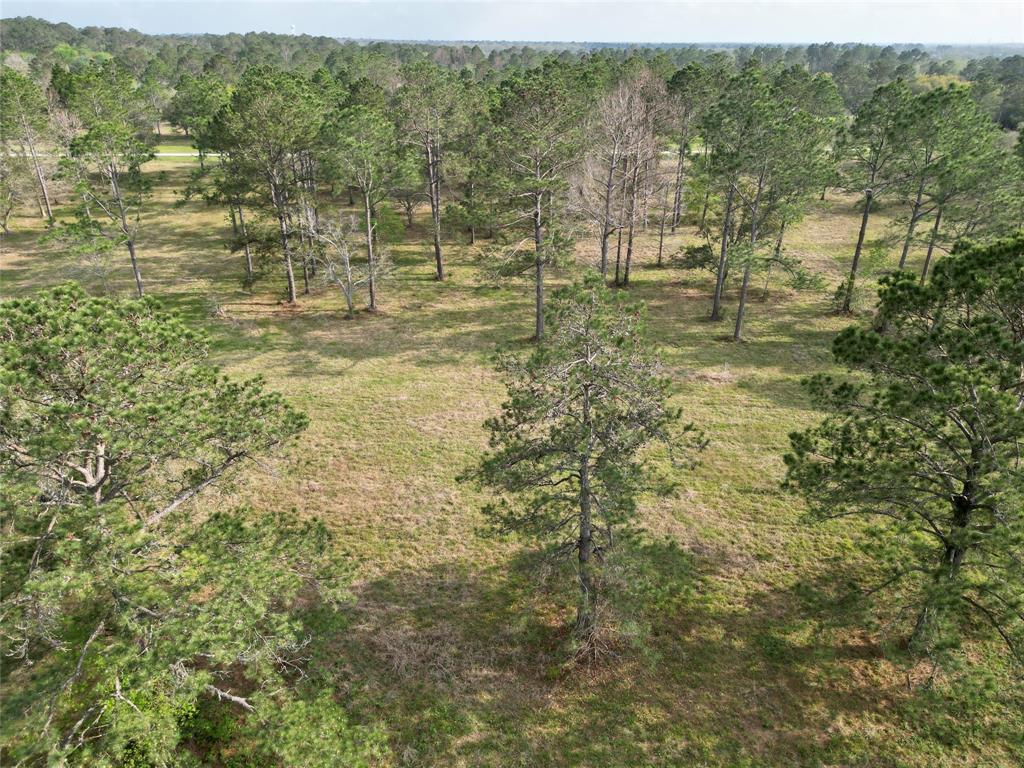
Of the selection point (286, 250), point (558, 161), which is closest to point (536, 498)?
point (558, 161)

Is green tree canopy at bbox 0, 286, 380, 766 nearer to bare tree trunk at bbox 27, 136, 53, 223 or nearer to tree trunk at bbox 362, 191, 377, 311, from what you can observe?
tree trunk at bbox 362, 191, 377, 311

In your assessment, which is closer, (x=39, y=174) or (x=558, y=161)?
(x=558, y=161)

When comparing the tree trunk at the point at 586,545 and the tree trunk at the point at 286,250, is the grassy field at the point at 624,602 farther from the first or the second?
the tree trunk at the point at 286,250

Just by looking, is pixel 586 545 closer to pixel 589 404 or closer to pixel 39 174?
pixel 589 404

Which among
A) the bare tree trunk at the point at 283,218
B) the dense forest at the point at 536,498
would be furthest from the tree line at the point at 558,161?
the dense forest at the point at 536,498

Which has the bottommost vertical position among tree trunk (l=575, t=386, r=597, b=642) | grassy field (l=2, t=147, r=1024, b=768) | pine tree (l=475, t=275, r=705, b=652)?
grassy field (l=2, t=147, r=1024, b=768)

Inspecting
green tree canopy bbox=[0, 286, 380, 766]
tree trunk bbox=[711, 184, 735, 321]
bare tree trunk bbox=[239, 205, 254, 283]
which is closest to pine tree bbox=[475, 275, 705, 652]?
green tree canopy bbox=[0, 286, 380, 766]

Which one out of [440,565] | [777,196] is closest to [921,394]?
[440,565]
